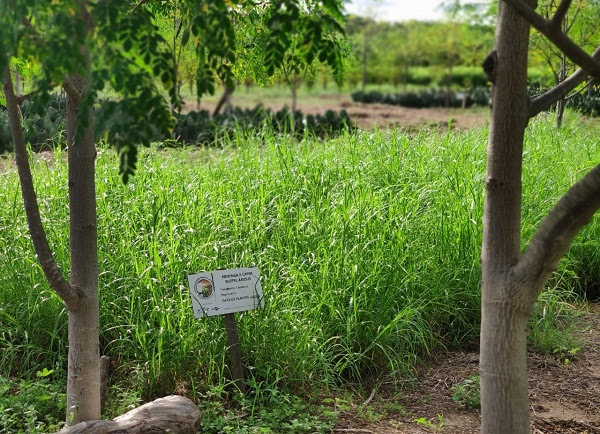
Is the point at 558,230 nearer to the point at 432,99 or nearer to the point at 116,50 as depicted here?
the point at 116,50

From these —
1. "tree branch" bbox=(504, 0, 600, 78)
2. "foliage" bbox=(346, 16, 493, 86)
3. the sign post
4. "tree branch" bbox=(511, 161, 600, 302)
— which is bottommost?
the sign post

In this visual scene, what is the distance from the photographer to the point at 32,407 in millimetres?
3361

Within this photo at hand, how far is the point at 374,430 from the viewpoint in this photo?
3561mm

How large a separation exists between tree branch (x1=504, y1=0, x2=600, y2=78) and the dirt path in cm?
183

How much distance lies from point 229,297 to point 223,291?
0.13 feet

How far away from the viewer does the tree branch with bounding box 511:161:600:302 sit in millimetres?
2309

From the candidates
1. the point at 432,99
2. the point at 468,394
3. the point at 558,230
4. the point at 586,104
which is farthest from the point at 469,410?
the point at 432,99

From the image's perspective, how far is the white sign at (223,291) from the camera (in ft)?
11.8

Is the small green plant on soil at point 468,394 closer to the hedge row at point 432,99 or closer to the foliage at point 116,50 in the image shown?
the foliage at point 116,50

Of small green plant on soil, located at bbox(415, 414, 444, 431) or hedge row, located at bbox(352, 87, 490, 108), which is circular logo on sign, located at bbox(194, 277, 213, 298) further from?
hedge row, located at bbox(352, 87, 490, 108)

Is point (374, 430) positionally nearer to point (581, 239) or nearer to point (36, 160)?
point (581, 239)

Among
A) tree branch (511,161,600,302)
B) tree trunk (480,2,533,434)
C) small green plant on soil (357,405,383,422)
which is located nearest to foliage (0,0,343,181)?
tree trunk (480,2,533,434)

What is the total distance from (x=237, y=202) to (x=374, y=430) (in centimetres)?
201

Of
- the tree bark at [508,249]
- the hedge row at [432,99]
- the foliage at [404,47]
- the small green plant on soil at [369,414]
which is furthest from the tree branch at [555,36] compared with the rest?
the foliage at [404,47]
